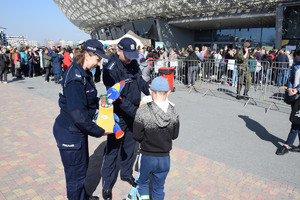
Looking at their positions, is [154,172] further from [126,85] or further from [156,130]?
[126,85]

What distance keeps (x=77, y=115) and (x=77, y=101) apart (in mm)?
132

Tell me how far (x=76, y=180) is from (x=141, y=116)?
100cm

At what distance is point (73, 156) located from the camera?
7.55ft

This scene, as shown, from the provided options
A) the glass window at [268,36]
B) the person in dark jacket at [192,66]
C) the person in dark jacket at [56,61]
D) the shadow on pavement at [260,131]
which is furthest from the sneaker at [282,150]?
the glass window at [268,36]

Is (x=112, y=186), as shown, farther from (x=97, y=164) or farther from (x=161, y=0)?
(x=161, y=0)

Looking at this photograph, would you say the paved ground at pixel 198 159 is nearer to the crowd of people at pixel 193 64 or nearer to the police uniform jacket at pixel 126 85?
the police uniform jacket at pixel 126 85

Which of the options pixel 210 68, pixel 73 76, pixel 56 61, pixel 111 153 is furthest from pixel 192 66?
pixel 73 76

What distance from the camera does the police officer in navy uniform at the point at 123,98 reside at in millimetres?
2830

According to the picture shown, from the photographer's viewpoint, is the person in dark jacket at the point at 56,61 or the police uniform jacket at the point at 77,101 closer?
the police uniform jacket at the point at 77,101

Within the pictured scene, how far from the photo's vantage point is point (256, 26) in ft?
80.4

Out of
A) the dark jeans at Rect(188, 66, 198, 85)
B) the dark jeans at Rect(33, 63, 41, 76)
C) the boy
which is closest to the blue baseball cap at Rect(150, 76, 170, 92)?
the boy

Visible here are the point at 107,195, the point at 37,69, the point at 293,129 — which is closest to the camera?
the point at 107,195

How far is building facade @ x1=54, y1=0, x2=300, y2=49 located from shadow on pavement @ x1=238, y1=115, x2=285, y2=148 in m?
14.5

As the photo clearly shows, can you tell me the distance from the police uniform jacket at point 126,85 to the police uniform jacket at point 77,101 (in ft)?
1.76
